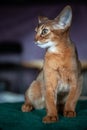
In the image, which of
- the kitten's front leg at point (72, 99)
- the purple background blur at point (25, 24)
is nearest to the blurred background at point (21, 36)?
the purple background blur at point (25, 24)

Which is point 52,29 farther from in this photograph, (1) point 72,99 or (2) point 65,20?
(1) point 72,99

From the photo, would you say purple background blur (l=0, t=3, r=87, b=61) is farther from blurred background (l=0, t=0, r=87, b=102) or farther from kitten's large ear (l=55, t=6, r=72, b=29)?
kitten's large ear (l=55, t=6, r=72, b=29)

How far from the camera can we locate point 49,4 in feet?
16.2

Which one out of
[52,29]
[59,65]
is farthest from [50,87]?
[52,29]

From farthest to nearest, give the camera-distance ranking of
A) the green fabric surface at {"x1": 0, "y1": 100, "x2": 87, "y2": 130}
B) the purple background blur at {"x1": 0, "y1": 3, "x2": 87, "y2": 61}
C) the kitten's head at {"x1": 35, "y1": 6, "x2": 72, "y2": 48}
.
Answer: the purple background blur at {"x1": 0, "y1": 3, "x2": 87, "y2": 61} < the kitten's head at {"x1": 35, "y1": 6, "x2": 72, "y2": 48} < the green fabric surface at {"x1": 0, "y1": 100, "x2": 87, "y2": 130}

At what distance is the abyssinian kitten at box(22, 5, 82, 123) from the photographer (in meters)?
1.66

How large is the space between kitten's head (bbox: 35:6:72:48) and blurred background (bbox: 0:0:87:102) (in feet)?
10.2

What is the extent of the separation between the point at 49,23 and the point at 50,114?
379mm

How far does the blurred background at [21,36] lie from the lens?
4.82 meters

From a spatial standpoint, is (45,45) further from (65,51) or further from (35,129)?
(35,129)

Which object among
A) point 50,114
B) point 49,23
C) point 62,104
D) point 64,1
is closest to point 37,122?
point 50,114

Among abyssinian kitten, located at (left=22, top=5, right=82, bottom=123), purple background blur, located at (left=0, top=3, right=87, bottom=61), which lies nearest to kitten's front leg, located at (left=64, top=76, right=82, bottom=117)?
abyssinian kitten, located at (left=22, top=5, right=82, bottom=123)

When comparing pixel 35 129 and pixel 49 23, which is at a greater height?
pixel 49 23

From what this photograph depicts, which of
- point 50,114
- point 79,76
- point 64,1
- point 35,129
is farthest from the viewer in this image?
point 64,1
